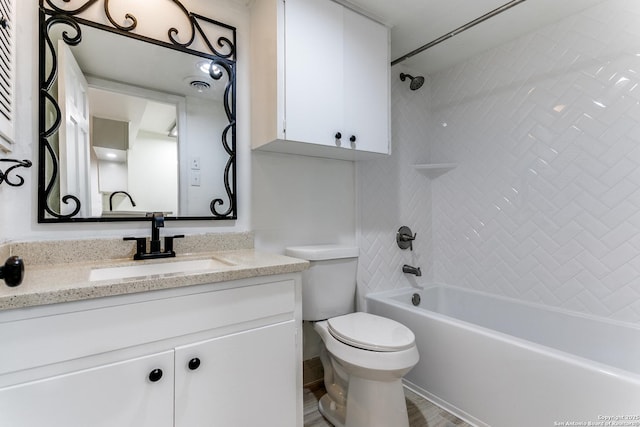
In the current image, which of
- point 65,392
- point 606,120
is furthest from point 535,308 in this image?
point 65,392

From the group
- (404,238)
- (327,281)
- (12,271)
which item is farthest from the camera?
(404,238)

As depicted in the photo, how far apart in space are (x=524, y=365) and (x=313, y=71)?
166 centimetres

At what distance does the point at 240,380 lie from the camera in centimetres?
104

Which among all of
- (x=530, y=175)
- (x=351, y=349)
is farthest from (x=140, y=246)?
(x=530, y=175)

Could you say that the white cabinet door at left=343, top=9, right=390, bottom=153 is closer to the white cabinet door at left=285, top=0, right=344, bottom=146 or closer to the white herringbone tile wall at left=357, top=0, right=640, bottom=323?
the white cabinet door at left=285, top=0, right=344, bottom=146

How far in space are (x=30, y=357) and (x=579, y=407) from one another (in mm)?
1838

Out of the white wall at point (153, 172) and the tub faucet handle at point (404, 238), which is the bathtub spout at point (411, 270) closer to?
the tub faucet handle at point (404, 238)

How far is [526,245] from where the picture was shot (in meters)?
1.90

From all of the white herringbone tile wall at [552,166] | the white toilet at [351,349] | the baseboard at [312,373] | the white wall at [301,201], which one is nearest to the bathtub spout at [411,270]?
the white herringbone tile wall at [552,166]

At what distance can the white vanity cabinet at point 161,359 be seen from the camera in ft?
2.43

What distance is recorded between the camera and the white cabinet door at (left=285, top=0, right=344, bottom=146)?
137 centimetres

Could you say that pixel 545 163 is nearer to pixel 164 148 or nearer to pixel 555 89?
pixel 555 89

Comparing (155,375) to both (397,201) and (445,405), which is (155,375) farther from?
(397,201)

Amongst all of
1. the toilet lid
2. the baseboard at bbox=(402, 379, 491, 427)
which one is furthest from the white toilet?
the baseboard at bbox=(402, 379, 491, 427)
